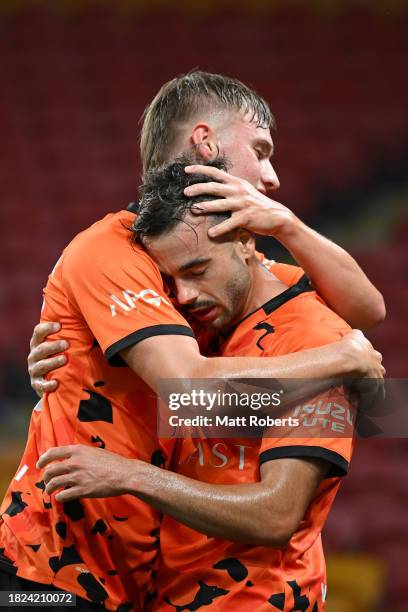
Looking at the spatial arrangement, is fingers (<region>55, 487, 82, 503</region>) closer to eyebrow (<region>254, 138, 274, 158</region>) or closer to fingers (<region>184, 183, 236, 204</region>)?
fingers (<region>184, 183, 236, 204</region>)

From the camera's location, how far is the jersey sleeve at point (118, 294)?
229 centimetres

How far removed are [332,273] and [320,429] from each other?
50 centimetres

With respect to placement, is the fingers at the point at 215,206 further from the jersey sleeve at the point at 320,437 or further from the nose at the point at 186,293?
the jersey sleeve at the point at 320,437

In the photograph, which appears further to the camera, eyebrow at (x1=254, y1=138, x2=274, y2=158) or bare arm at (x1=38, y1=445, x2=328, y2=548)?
eyebrow at (x1=254, y1=138, x2=274, y2=158)

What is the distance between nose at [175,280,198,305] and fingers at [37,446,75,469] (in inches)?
17.1

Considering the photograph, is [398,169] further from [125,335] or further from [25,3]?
[125,335]

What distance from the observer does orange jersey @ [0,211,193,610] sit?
2375mm

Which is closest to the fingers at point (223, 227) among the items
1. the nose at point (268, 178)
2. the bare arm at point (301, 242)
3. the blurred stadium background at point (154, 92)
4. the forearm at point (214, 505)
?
the bare arm at point (301, 242)

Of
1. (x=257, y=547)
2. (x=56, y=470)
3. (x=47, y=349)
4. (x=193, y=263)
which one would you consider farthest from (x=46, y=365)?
(x=257, y=547)

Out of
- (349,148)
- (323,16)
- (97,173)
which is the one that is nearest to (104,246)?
(97,173)

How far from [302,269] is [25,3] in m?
8.37

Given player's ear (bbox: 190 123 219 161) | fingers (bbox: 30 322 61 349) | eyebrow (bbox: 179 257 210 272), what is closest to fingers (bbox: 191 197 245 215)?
eyebrow (bbox: 179 257 210 272)

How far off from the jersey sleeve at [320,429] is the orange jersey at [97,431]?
0.32m

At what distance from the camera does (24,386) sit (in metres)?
6.16
